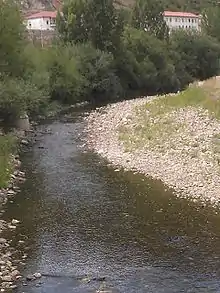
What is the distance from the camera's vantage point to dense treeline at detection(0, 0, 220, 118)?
93.2 feet

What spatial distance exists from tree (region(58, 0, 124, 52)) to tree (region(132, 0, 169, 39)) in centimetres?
1203

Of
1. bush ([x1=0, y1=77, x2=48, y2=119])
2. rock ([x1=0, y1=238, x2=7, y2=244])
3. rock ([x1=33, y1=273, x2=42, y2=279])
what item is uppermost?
bush ([x1=0, y1=77, x2=48, y2=119])

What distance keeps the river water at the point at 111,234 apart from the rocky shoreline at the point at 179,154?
2.37 feet

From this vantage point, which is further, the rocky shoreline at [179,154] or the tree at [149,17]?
the tree at [149,17]

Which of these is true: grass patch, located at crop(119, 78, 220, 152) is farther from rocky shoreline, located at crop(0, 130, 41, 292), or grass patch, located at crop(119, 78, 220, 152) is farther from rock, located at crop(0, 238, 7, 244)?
rock, located at crop(0, 238, 7, 244)

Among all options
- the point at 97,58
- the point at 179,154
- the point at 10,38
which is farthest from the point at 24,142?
the point at 97,58

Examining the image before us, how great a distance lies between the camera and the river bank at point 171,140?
1817 centimetres

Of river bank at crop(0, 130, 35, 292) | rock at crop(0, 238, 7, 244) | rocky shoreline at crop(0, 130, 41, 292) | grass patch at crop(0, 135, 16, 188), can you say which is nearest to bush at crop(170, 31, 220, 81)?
river bank at crop(0, 130, 35, 292)

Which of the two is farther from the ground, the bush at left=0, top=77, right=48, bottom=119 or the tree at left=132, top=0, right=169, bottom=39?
the tree at left=132, top=0, right=169, bottom=39

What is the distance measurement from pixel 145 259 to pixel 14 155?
11.5 metres

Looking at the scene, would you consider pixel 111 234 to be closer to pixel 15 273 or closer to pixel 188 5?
pixel 15 273

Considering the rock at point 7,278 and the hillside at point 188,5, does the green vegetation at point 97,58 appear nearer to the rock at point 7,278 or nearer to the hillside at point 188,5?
the rock at point 7,278

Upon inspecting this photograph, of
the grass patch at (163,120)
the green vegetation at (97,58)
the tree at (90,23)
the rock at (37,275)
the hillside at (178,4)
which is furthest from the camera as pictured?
the hillside at (178,4)

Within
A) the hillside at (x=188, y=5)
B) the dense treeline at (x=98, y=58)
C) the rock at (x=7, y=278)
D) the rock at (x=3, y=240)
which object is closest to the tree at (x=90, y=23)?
the dense treeline at (x=98, y=58)
